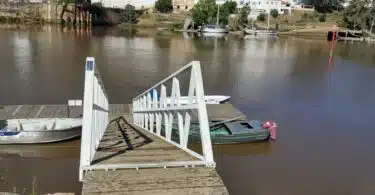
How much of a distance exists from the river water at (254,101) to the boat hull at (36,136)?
249mm

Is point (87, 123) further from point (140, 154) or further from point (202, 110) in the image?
point (202, 110)

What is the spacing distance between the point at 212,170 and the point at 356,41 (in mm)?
80681

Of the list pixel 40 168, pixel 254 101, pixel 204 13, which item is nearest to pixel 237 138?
pixel 40 168

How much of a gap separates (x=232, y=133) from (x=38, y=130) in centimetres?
724

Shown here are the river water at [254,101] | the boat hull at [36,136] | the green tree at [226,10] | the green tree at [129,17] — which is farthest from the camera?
the green tree at [129,17]

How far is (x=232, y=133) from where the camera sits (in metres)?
16.1

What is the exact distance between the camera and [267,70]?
123 ft

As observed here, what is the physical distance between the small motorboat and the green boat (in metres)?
4.37

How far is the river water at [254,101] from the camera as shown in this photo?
42.8 ft

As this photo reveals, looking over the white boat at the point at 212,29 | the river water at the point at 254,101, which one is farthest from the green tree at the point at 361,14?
the river water at the point at 254,101

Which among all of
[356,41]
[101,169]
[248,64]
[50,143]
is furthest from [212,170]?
[356,41]

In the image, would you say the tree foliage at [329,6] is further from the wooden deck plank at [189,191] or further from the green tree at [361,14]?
the wooden deck plank at [189,191]

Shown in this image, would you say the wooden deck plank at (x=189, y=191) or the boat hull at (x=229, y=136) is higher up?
the wooden deck plank at (x=189, y=191)

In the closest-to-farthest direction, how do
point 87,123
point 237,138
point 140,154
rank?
point 87,123, point 140,154, point 237,138
